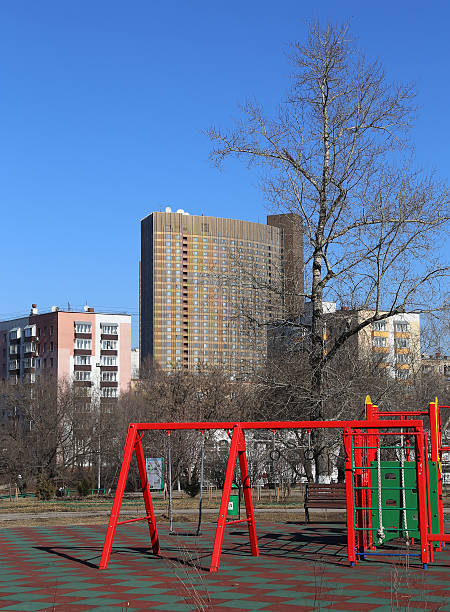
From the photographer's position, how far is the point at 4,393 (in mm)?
69875

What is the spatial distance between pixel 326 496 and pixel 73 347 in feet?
301

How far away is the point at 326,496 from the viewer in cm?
1898

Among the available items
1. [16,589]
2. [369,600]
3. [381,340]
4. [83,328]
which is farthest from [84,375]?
[369,600]

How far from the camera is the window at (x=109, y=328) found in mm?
111375

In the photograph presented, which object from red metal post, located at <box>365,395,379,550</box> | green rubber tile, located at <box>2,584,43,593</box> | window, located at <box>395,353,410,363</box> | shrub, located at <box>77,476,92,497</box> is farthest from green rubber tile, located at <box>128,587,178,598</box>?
window, located at <box>395,353,410,363</box>

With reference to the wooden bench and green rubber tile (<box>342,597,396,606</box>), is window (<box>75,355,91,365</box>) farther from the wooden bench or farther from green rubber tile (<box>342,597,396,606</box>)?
green rubber tile (<box>342,597,396,606</box>)

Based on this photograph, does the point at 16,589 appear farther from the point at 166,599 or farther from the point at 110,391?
the point at 110,391

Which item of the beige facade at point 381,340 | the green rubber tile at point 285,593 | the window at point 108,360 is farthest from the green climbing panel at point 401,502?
the window at point 108,360

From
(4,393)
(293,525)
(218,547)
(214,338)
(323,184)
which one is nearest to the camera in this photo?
(218,547)

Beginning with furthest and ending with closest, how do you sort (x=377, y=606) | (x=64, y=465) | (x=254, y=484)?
(x=64, y=465) < (x=254, y=484) < (x=377, y=606)

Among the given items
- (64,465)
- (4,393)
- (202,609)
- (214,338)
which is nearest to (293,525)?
(202,609)

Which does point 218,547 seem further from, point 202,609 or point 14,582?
point 202,609

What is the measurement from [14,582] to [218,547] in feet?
8.82

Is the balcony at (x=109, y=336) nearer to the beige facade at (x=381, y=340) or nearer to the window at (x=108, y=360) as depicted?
the window at (x=108, y=360)
